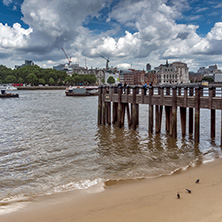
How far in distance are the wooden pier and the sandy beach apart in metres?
6.34

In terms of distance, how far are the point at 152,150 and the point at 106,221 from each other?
9.41 metres

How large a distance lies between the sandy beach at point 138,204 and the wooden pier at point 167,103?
634cm

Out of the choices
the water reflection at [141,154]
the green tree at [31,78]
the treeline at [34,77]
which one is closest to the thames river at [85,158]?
the water reflection at [141,154]

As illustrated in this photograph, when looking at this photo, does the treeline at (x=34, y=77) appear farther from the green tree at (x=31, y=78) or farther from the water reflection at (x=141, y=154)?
the water reflection at (x=141, y=154)

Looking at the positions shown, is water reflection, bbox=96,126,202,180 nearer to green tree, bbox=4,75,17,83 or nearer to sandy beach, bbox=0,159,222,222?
sandy beach, bbox=0,159,222,222

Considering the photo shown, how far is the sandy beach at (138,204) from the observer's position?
6863 mm

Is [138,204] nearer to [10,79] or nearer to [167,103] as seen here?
[167,103]

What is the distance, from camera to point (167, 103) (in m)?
18.1

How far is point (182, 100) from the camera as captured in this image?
56.0 ft

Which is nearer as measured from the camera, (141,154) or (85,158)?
(85,158)

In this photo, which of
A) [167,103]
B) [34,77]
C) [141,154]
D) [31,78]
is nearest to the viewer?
[141,154]

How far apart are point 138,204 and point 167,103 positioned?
11.4 meters

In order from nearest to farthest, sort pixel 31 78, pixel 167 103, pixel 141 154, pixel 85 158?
pixel 85 158 → pixel 141 154 → pixel 167 103 → pixel 31 78

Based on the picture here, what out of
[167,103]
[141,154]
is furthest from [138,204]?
[167,103]
